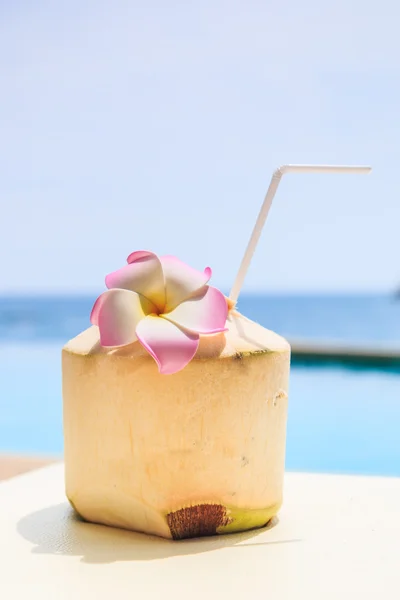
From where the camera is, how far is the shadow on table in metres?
0.85

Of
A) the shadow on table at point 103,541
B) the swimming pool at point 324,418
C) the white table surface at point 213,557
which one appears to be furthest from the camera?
the swimming pool at point 324,418

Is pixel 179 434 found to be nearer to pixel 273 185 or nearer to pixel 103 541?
pixel 103 541

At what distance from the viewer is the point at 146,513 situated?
93cm

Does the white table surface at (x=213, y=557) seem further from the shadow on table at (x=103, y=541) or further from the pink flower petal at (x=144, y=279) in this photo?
the pink flower petal at (x=144, y=279)

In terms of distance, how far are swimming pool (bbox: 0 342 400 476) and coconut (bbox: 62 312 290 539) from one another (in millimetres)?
2485

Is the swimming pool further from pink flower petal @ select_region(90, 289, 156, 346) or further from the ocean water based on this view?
pink flower petal @ select_region(90, 289, 156, 346)

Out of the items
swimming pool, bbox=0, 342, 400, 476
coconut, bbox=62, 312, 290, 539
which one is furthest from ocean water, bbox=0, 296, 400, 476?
coconut, bbox=62, 312, 290, 539

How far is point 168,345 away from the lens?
864 millimetres

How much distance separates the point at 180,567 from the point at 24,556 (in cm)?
Answer: 22

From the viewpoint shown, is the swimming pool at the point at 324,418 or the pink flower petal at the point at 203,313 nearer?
the pink flower petal at the point at 203,313

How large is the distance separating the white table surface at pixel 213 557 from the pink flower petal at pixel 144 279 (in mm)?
357

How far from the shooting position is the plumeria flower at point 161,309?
87 cm

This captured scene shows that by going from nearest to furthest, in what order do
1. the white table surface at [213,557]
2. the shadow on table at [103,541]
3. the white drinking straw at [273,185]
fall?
1. the white table surface at [213,557]
2. the shadow on table at [103,541]
3. the white drinking straw at [273,185]

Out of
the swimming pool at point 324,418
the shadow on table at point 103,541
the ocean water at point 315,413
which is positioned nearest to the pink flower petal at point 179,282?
the shadow on table at point 103,541
